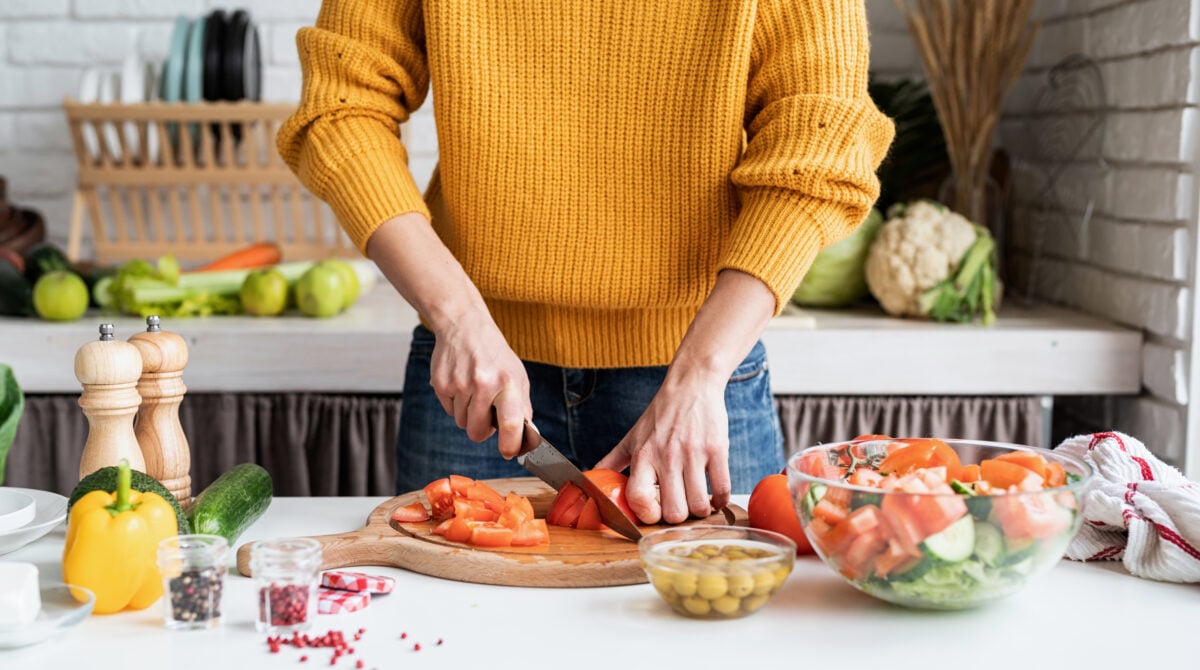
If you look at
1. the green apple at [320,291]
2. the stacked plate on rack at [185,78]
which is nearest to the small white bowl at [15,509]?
the green apple at [320,291]

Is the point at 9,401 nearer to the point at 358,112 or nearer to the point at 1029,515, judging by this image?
the point at 358,112

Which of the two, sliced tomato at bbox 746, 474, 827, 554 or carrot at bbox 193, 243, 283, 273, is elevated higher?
carrot at bbox 193, 243, 283, 273

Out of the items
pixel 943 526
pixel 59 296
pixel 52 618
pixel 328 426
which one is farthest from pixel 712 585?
pixel 59 296

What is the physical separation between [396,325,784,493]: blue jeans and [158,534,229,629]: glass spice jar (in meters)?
0.58

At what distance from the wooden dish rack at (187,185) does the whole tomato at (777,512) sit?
1611 mm

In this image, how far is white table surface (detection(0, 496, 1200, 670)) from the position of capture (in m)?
0.90

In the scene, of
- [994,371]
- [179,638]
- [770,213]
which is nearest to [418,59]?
[770,213]

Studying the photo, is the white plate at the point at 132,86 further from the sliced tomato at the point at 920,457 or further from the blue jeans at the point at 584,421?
the sliced tomato at the point at 920,457

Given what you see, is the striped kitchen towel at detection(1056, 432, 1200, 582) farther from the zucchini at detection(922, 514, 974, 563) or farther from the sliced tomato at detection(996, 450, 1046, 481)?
the zucchini at detection(922, 514, 974, 563)

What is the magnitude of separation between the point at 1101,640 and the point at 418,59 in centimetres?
103

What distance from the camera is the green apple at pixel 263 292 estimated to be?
Result: 236 centimetres

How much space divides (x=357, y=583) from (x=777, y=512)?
0.40 meters

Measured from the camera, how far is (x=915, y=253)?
2332mm

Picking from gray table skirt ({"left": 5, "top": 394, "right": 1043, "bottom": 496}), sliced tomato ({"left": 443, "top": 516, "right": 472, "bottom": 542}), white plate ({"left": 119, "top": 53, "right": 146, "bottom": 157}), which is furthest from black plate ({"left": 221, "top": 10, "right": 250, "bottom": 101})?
sliced tomato ({"left": 443, "top": 516, "right": 472, "bottom": 542})
